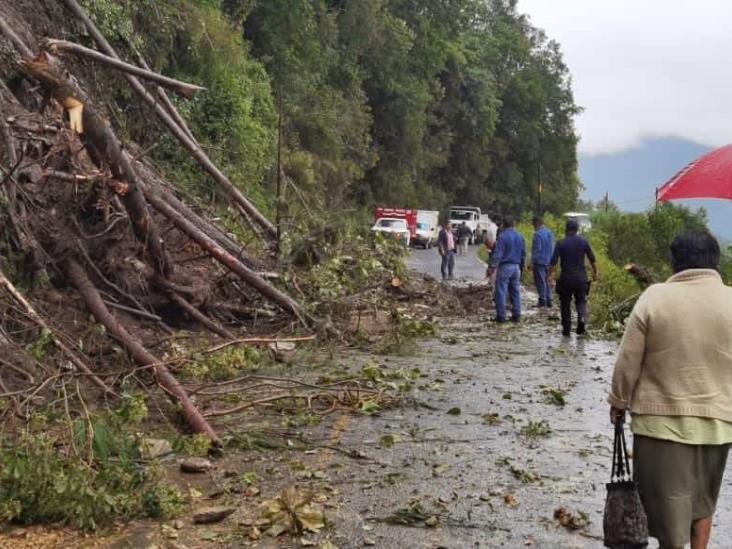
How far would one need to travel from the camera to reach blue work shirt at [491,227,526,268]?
1357cm

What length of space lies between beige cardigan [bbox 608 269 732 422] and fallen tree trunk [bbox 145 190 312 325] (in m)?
6.54

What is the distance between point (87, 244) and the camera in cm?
941

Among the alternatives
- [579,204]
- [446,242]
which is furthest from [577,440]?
[579,204]

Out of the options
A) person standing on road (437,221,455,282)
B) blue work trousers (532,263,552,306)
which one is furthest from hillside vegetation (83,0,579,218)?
blue work trousers (532,263,552,306)

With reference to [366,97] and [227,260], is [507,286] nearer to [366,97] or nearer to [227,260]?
[227,260]

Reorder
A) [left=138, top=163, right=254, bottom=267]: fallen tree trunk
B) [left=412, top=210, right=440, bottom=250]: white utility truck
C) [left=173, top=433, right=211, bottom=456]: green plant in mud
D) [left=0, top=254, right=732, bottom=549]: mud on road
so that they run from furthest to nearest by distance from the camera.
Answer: [left=412, top=210, right=440, bottom=250]: white utility truck, [left=138, top=163, right=254, bottom=267]: fallen tree trunk, [left=173, top=433, right=211, bottom=456]: green plant in mud, [left=0, top=254, right=732, bottom=549]: mud on road

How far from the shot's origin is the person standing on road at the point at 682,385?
147 inches

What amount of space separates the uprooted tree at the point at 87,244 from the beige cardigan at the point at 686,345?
3.44 meters

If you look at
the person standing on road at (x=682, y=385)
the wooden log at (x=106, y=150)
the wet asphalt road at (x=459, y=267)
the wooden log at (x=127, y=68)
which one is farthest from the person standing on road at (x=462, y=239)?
the person standing on road at (x=682, y=385)

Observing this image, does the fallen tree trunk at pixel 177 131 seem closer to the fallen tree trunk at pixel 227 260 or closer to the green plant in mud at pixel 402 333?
the fallen tree trunk at pixel 227 260

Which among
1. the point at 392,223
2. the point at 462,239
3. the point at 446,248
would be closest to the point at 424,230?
the point at 462,239

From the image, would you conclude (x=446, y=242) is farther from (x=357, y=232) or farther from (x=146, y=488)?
(x=146, y=488)

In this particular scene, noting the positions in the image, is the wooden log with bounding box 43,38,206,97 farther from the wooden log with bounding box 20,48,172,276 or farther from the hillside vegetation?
the hillside vegetation

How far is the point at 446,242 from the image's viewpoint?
2256 centimetres
